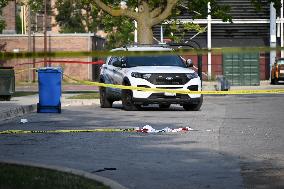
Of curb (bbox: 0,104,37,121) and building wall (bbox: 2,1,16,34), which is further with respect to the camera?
building wall (bbox: 2,1,16,34)

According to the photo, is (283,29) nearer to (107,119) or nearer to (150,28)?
(150,28)

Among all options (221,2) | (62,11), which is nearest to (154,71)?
(221,2)

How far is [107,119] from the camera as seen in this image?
72.7ft

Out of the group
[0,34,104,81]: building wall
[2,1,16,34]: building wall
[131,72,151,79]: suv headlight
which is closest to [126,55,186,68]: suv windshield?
[131,72,151,79]: suv headlight

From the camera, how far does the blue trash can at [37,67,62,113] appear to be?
25.5 meters

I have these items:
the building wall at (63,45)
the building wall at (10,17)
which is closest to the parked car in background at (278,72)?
the building wall at (63,45)

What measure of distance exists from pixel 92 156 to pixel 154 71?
11.9 metres

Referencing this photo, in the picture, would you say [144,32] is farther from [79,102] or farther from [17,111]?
[17,111]

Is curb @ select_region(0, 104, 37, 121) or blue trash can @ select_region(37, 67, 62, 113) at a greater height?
blue trash can @ select_region(37, 67, 62, 113)

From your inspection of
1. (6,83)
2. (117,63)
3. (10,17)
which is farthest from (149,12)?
(10,17)

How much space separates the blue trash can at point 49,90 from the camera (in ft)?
83.6

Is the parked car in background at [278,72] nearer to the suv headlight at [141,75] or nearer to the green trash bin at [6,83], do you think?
the green trash bin at [6,83]

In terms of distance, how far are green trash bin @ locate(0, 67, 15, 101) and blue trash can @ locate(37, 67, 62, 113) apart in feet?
12.4

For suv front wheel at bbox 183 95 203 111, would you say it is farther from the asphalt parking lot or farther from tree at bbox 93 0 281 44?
tree at bbox 93 0 281 44
